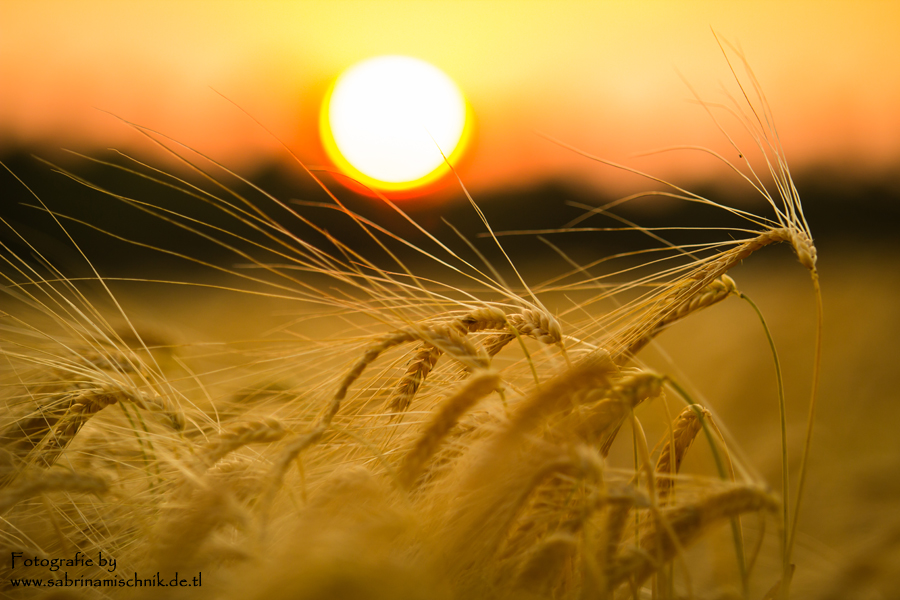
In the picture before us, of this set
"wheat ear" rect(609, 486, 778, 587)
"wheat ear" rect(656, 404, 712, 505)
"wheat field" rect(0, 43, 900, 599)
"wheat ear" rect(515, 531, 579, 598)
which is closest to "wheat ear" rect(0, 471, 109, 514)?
"wheat field" rect(0, 43, 900, 599)

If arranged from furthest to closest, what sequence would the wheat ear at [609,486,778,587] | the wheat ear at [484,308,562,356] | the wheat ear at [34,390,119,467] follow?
1. the wheat ear at [34,390,119,467]
2. the wheat ear at [484,308,562,356]
3. the wheat ear at [609,486,778,587]

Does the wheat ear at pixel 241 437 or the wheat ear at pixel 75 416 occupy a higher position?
the wheat ear at pixel 75 416

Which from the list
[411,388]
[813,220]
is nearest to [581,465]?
[411,388]

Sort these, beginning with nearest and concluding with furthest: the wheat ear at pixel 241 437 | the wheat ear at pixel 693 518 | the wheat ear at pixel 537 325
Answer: the wheat ear at pixel 693 518 < the wheat ear at pixel 241 437 < the wheat ear at pixel 537 325

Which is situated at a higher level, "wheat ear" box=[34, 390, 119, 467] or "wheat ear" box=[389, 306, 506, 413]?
"wheat ear" box=[34, 390, 119, 467]

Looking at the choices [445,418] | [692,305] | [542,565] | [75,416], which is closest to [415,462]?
[445,418]

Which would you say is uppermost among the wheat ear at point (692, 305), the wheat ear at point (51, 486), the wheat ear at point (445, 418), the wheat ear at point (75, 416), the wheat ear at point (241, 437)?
the wheat ear at point (75, 416)

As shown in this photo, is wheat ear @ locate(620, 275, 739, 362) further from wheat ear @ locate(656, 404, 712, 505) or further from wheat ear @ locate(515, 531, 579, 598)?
wheat ear @ locate(515, 531, 579, 598)

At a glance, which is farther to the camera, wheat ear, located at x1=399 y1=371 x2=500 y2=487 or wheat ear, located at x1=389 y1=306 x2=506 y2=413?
wheat ear, located at x1=389 y1=306 x2=506 y2=413

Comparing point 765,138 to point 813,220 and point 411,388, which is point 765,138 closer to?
point 411,388

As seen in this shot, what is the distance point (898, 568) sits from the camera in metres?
1.39

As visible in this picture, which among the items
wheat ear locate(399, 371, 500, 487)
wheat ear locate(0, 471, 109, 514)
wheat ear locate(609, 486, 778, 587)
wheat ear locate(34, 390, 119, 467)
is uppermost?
wheat ear locate(34, 390, 119, 467)

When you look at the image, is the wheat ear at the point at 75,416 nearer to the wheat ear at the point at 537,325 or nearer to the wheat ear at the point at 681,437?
the wheat ear at the point at 537,325

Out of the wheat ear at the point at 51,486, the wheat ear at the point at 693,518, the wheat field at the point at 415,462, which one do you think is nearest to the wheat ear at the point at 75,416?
the wheat field at the point at 415,462
